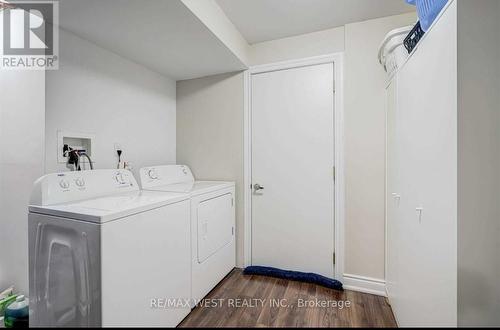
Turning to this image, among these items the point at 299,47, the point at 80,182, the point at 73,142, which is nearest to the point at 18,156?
the point at 73,142

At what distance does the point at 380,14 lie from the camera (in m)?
1.80

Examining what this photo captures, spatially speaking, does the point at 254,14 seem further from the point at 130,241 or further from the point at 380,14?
the point at 130,241

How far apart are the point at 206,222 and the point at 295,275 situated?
960mm

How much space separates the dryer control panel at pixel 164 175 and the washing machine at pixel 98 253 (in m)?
0.44

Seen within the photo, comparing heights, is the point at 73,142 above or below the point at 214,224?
above

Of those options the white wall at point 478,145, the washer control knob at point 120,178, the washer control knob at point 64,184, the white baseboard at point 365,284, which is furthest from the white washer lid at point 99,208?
the white baseboard at point 365,284

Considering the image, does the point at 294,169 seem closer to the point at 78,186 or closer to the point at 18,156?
the point at 78,186

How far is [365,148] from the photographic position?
6.25 feet

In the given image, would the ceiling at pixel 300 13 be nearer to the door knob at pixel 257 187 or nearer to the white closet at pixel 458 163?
the white closet at pixel 458 163

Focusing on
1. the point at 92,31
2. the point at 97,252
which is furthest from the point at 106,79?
the point at 97,252

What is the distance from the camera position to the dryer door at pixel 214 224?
173 cm

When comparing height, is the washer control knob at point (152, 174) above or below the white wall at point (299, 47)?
below

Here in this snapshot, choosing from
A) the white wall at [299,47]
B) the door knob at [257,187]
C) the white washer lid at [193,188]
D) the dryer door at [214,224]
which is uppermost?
the white wall at [299,47]

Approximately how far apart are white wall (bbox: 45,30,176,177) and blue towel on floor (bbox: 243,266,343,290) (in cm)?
151
